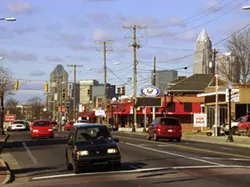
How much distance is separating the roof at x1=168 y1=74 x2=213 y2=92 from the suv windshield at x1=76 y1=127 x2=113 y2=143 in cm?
8255

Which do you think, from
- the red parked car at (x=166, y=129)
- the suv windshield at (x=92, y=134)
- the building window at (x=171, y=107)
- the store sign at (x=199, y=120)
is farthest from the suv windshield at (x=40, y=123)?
the building window at (x=171, y=107)

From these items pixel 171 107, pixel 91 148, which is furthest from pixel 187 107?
pixel 91 148

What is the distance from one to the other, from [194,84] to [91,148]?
8683cm

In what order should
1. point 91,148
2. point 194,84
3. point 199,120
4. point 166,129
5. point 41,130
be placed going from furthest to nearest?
point 194,84 < point 199,120 < point 41,130 < point 166,129 < point 91,148

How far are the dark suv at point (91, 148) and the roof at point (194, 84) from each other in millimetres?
82665

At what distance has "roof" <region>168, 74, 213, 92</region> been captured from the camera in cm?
9975

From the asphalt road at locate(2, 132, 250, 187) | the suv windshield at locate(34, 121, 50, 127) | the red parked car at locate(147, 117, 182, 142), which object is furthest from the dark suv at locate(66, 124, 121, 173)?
the suv windshield at locate(34, 121, 50, 127)

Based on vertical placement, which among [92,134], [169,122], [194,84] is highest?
[194,84]

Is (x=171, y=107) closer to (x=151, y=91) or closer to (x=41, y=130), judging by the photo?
(x=151, y=91)

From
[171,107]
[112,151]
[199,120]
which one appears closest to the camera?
[112,151]

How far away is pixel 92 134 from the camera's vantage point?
1692cm

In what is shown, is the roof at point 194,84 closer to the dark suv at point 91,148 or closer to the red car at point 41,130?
the red car at point 41,130

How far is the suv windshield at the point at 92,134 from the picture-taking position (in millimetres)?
16703

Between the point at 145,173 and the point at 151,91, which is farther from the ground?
the point at 151,91
